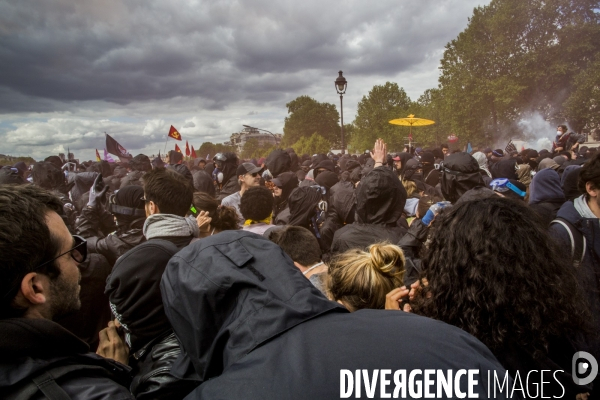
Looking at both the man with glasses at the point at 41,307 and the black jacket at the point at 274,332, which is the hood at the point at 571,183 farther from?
the man with glasses at the point at 41,307

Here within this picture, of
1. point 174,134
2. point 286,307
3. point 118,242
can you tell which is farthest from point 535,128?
point 286,307

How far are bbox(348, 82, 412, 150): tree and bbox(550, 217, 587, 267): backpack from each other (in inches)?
2801

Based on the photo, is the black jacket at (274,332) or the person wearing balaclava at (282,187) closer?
the black jacket at (274,332)

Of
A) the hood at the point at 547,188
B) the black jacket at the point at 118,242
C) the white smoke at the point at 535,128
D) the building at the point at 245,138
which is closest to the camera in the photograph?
the black jacket at the point at 118,242

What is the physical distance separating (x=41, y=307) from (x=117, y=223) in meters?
2.53

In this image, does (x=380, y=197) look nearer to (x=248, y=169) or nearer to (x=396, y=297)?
(x=396, y=297)

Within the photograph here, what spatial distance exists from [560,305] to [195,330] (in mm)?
1384

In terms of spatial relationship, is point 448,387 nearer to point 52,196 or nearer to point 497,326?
point 497,326

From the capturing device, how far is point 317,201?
190 inches

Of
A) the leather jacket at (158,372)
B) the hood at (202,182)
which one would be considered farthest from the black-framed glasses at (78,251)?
the hood at (202,182)

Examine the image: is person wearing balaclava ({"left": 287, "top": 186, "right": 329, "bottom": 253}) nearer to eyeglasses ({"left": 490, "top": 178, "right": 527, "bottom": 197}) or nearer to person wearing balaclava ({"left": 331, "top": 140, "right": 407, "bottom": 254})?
person wearing balaclava ({"left": 331, "top": 140, "right": 407, "bottom": 254})

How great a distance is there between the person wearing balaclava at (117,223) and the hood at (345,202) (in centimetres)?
240

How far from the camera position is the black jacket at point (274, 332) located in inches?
34.1

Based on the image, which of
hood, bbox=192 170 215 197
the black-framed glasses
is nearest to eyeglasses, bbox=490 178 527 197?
the black-framed glasses
